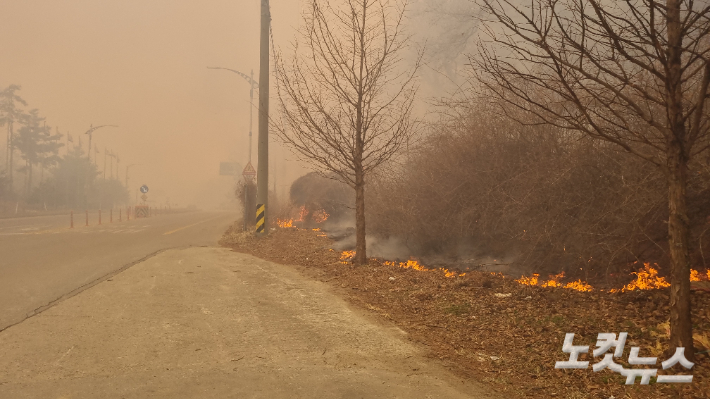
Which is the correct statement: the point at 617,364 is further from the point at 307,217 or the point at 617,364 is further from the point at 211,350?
the point at 307,217

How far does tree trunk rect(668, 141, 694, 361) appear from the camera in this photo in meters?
4.05

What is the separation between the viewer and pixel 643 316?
17.0 ft

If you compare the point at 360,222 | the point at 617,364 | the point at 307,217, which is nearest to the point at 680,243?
the point at 617,364

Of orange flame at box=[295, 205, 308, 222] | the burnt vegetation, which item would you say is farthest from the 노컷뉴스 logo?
orange flame at box=[295, 205, 308, 222]

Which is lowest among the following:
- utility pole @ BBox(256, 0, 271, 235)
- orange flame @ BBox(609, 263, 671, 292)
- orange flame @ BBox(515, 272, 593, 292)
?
orange flame @ BBox(515, 272, 593, 292)

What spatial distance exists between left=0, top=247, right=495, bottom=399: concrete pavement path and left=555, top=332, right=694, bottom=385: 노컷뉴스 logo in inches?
43.8

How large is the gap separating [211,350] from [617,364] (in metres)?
3.93

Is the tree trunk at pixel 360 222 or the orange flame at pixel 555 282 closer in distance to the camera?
the orange flame at pixel 555 282

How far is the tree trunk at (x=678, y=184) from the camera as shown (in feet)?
13.2

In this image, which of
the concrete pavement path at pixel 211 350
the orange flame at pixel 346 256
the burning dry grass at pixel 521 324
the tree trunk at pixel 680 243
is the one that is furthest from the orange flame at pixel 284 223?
the tree trunk at pixel 680 243

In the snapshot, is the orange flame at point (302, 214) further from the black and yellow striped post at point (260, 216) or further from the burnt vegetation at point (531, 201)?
the burnt vegetation at point (531, 201)

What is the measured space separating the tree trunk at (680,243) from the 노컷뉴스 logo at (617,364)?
0.50 feet

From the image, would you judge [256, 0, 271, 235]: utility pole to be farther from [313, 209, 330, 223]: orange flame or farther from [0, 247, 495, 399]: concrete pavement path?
[0, 247, 495, 399]: concrete pavement path

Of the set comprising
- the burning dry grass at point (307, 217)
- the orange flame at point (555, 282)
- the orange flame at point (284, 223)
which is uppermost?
the burning dry grass at point (307, 217)
